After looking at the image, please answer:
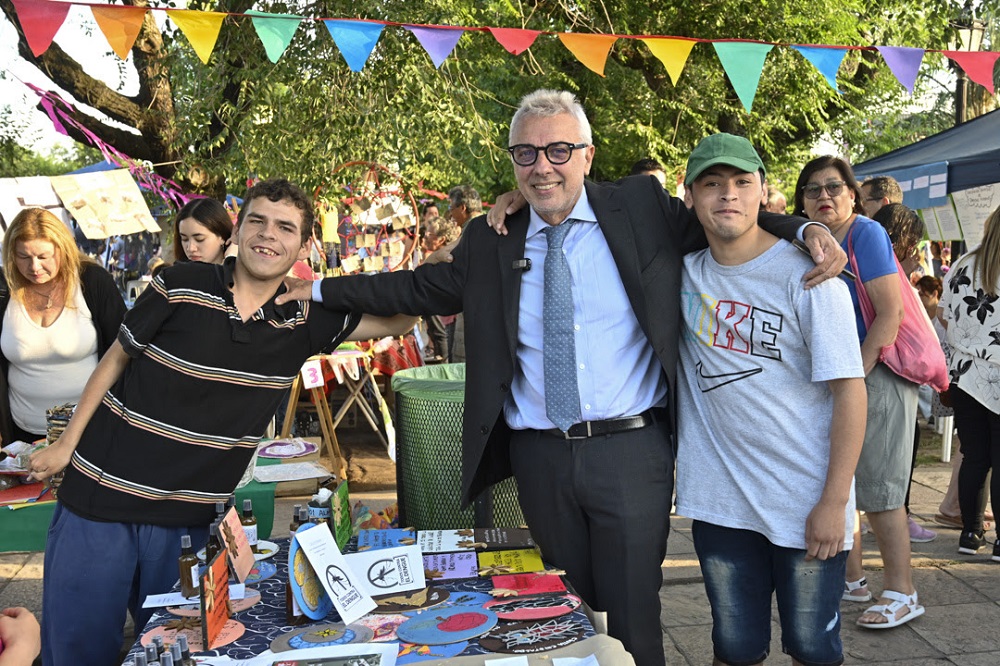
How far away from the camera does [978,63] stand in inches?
247

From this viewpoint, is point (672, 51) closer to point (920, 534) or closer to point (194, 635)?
point (920, 534)

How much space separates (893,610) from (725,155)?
2533 millimetres

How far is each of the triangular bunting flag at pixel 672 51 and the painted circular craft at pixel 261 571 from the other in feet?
14.6

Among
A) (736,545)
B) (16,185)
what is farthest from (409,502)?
(16,185)

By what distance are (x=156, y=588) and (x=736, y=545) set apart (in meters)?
1.66

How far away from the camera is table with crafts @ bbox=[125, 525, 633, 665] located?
1873mm

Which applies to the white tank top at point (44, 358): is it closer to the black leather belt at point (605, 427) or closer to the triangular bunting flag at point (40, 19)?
the triangular bunting flag at point (40, 19)

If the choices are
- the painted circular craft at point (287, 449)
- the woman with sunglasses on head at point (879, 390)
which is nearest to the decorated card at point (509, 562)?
the woman with sunglasses on head at point (879, 390)

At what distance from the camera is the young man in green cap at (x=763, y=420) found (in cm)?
219

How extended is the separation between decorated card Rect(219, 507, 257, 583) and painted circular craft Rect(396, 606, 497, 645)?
1.59 ft

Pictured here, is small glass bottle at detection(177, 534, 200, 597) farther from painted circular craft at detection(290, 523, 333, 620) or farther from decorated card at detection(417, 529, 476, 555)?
decorated card at detection(417, 529, 476, 555)

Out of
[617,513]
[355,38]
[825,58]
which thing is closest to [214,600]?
[617,513]

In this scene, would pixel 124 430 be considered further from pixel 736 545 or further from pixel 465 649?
pixel 736 545

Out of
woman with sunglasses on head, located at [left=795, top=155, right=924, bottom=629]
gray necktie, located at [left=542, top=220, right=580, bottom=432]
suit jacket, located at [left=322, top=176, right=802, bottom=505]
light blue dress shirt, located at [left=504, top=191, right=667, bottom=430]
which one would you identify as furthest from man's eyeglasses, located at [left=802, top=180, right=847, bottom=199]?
gray necktie, located at [left=542, top=220, right=580, bottom=432]
